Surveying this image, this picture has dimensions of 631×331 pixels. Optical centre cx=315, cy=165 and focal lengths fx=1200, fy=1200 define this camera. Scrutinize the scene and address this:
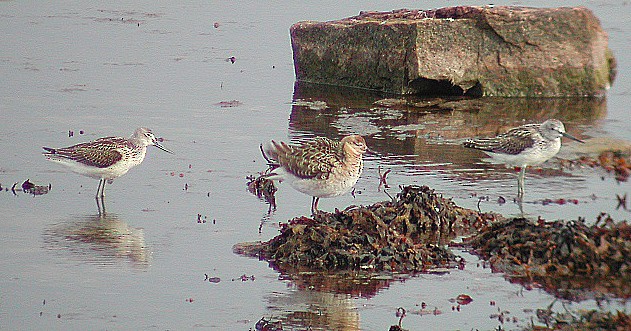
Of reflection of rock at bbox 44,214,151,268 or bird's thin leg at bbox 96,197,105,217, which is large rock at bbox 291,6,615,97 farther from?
reflection of rock at bbox 44,214,151,268

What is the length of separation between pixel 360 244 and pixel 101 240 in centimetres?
236

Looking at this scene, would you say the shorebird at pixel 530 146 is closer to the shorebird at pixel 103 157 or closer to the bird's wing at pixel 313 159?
the bird's wing at pixel 313 159

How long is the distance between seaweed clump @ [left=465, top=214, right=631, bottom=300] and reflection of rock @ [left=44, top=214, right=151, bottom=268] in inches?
115

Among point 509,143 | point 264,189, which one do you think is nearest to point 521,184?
point 509,143

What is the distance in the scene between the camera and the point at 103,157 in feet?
40.7

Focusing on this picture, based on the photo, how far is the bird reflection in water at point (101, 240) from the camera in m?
9.98

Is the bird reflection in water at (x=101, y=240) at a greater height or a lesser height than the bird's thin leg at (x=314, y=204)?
lesser

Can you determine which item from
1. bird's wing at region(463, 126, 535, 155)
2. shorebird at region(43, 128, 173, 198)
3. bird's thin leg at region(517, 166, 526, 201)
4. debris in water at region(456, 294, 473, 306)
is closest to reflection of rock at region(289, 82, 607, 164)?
bird's wing at region(463, 126, 535, 155)

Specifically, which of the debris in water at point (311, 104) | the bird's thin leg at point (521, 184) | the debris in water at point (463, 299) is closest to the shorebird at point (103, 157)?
the bird's thin leg at point (521, 184)

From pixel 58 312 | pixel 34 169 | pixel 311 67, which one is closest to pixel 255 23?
pixel 311 67

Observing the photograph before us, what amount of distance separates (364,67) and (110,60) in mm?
5103

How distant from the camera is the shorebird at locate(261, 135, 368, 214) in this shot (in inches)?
428

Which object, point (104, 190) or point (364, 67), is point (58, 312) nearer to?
point (104, 190)

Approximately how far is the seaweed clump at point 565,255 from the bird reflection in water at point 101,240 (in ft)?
9.60
